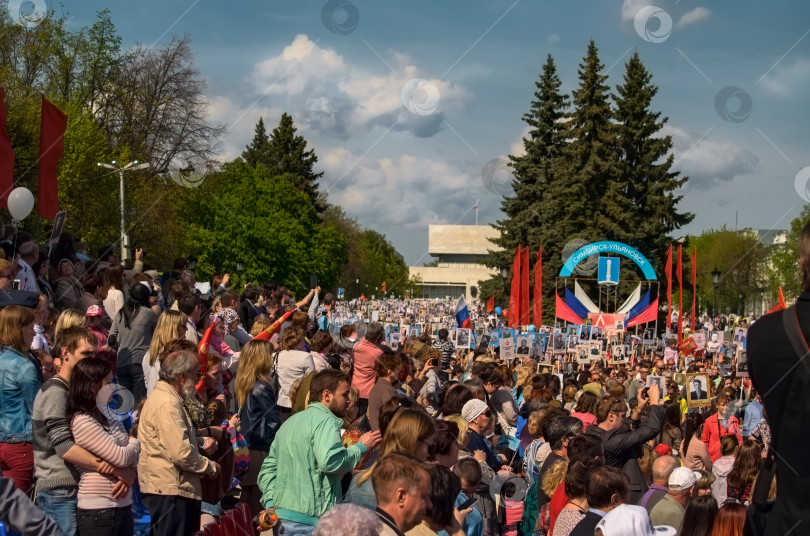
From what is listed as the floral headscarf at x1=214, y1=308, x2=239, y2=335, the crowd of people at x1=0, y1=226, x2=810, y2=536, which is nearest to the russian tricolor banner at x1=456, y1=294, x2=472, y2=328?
the floral headscarf at x1=214, y1=308, x2=239, y2=335

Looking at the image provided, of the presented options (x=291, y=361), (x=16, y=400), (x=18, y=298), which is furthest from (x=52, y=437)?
(x=291, y=361)

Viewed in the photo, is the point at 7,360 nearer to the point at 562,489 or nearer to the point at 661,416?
the point at 562,489

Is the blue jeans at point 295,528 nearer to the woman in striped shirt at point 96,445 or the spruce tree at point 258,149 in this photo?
the woman in striped shirt at point 96,445

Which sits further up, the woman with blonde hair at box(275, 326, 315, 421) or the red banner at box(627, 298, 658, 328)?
the red banner at box(627, 298, 658, 328)

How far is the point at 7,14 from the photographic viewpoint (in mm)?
34812

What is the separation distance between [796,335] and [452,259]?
5854 inches

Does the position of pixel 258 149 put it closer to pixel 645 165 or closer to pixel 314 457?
pixel 645 165

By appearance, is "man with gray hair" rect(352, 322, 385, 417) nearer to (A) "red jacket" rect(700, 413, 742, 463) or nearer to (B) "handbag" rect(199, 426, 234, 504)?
(B) "handbag" rect(199, 426, 234, 504)

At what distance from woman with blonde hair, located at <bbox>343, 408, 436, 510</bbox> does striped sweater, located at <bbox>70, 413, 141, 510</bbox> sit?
1273 millimetres

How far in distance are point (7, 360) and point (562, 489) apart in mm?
3369

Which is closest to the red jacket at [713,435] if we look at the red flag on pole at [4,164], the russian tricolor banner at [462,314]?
the red flag on pole at [4,164]

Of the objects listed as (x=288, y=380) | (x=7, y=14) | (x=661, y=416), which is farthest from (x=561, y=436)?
(x=7, y=14)

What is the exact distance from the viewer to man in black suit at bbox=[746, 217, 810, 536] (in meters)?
2.58

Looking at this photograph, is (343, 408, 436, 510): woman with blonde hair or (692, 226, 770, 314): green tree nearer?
(343, 408, 436, 510): woman with blonde hair
